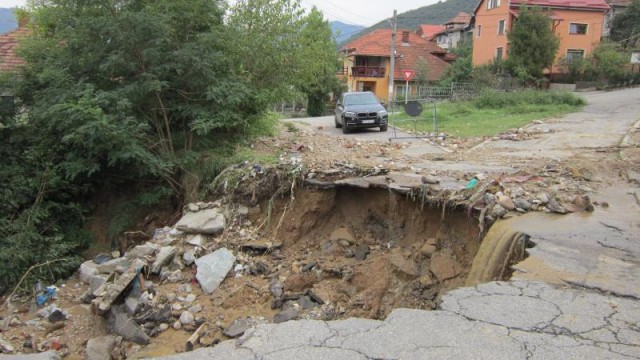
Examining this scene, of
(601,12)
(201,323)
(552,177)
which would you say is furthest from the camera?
(601,12)

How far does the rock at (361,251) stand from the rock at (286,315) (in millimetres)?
1479

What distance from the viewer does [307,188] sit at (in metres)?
8.41

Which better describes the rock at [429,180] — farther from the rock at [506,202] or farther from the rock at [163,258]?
the rock at [163,258]

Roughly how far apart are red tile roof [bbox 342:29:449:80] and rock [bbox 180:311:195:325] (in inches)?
1615

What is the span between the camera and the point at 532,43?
33.6 meters

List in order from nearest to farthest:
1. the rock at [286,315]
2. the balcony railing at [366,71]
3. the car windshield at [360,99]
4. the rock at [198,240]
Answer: the rock at [286,315], the rock at [198,240], the car windshield at [360,99], the balcony railing at [366,71]

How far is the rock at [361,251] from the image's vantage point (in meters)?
7.43

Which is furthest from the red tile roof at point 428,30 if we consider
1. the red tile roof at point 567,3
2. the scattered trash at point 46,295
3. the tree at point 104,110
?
the scattered trash at point 46,295

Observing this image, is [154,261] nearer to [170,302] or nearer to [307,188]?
[170,302]

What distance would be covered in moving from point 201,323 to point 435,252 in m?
3.27

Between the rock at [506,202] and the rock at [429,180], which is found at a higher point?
the rock at [429,180]

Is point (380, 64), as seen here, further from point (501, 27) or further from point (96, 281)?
point (96, 281)

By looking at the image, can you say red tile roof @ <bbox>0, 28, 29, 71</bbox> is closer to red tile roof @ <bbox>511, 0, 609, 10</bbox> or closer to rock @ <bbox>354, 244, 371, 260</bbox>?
rock @ <bbox>354, 244, 371, 260</bbox>

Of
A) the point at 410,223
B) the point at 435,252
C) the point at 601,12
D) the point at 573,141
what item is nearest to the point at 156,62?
the point at 410,223
